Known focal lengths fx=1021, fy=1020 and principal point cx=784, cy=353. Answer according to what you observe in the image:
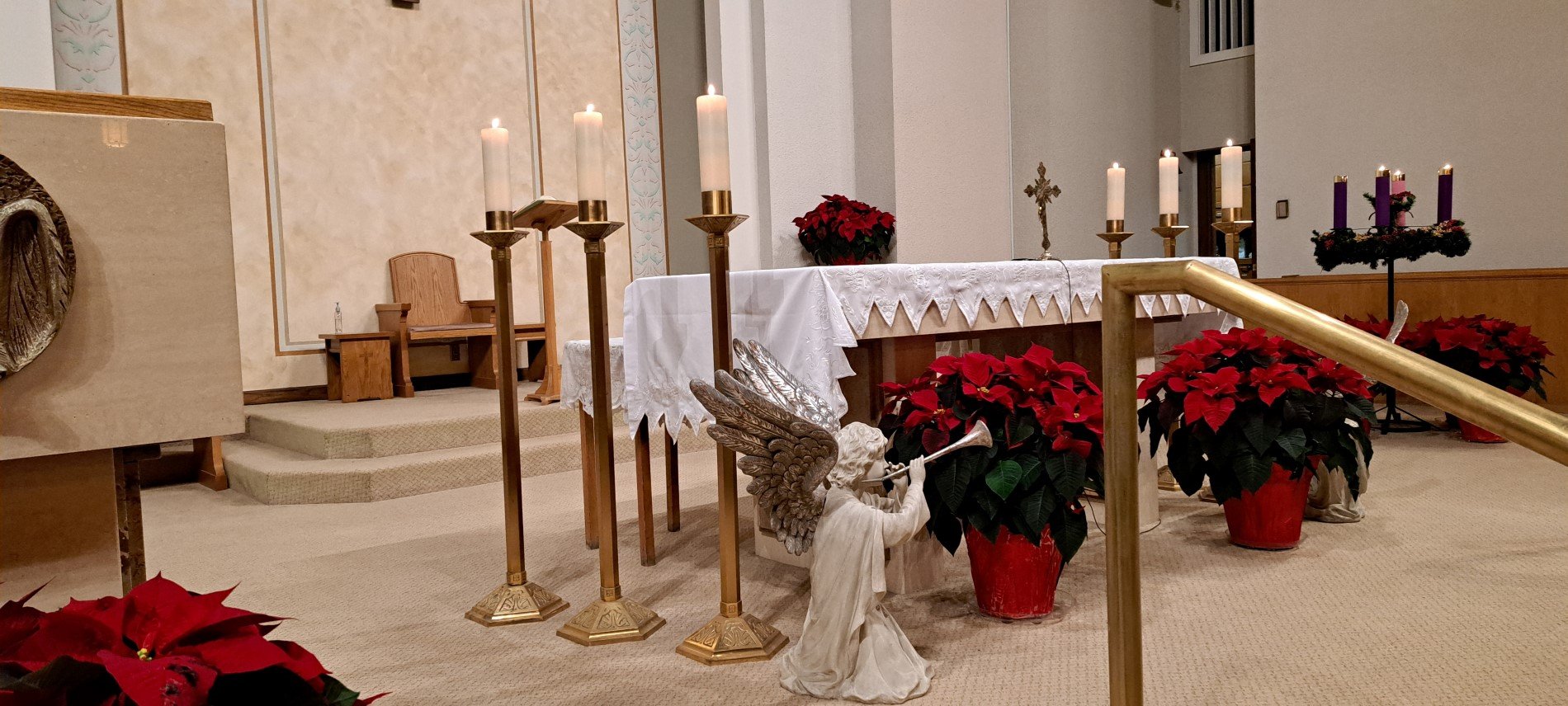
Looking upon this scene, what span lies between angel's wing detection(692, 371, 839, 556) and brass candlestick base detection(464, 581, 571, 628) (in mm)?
884

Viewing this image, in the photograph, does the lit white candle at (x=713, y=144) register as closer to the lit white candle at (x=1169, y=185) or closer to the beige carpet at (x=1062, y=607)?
the beige carpet at (x=1062, y=607)

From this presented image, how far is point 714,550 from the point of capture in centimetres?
352

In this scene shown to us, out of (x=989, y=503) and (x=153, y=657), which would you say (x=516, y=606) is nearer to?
(x=989, y=503)

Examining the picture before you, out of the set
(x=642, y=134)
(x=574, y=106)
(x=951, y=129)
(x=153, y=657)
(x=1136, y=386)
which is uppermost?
(x=574, y=106)

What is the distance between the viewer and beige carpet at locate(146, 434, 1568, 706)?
218cm

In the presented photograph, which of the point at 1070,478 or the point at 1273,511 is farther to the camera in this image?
the point at 1273,511

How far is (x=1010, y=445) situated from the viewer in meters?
2.59

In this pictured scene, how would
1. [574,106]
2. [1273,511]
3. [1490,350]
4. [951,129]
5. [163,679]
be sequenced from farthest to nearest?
[574,106]
[951,129]
[1490,350]
[1273,511]
[163,679]

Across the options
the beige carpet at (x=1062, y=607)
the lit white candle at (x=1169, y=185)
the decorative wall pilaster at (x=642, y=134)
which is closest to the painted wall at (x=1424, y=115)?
the beige carpet at (x=1062, y=607)

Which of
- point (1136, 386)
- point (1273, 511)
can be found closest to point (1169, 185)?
point (1273, 511)

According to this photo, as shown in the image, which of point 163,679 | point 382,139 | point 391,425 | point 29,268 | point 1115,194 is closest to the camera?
point 163,679

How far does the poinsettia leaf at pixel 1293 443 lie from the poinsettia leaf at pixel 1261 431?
2cm

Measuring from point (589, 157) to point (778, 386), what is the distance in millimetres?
745

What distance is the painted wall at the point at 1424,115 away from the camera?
21.9 feet
